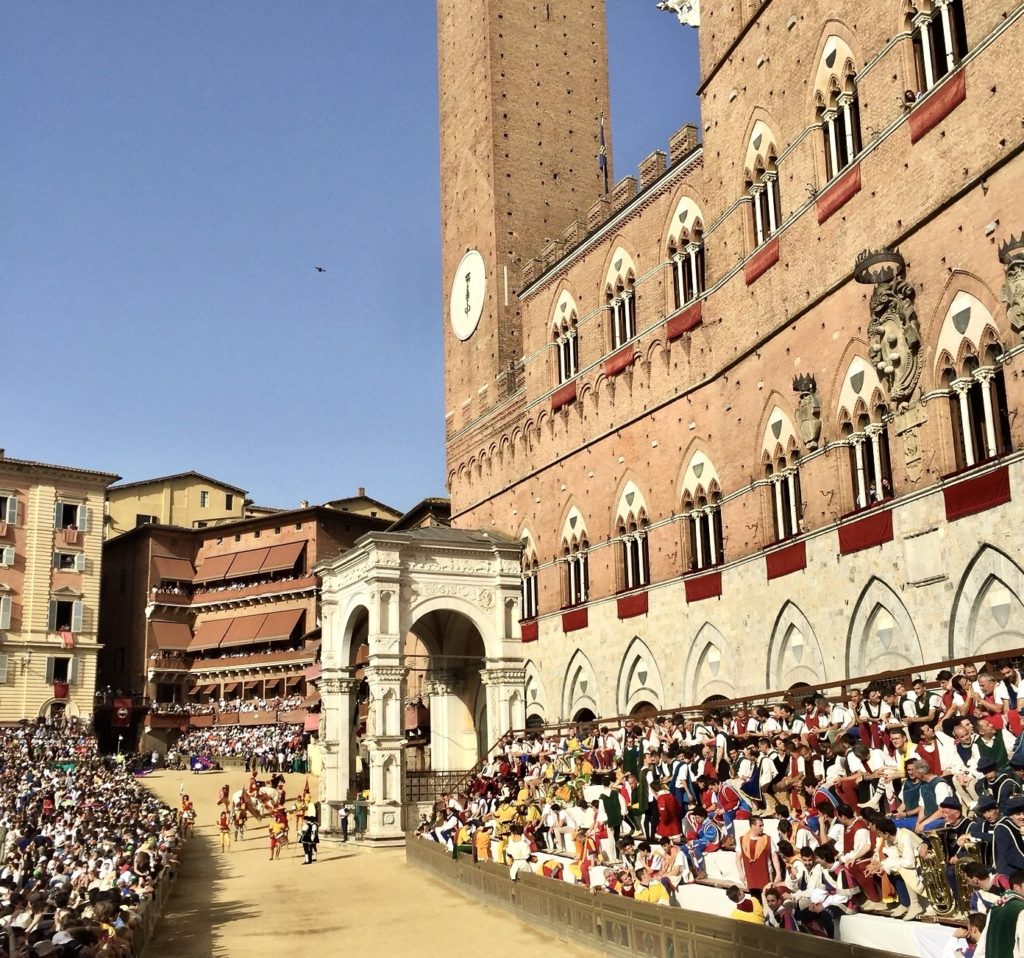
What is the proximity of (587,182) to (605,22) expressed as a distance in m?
7.76

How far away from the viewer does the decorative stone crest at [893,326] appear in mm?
20656

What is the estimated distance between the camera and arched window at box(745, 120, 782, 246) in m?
26.5

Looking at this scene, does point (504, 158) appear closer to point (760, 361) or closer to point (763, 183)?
point (763, 183)

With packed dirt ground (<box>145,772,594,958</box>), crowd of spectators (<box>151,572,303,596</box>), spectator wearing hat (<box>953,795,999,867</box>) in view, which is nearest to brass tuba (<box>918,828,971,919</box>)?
spectator wearing hat (<box>953,795,999,867</box>)

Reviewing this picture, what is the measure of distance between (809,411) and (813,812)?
10.6 meters

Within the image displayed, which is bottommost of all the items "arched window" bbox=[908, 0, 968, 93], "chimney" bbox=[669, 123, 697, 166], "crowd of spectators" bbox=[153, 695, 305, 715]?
"crowd of spectators" bbox=[153, 695, 305, 715]

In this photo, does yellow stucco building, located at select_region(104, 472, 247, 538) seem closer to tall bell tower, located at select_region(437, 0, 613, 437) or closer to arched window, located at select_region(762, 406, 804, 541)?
tall bell tower, located at select_region(437, 0, 613, 437)

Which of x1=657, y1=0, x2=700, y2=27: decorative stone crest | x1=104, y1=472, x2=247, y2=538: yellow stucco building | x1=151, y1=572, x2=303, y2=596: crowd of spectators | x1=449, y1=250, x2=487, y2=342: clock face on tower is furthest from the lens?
x1=104, y1=472, x2=247, y2=538: yellow stucco building

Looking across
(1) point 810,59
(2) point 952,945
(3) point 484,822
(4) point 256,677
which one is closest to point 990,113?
(1) point 810,59

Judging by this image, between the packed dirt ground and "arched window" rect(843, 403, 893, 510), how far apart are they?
1029 cm

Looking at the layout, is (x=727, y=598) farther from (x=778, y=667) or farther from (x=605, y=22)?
(x=605, y=22)

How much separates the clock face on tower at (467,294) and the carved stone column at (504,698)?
1449 cm

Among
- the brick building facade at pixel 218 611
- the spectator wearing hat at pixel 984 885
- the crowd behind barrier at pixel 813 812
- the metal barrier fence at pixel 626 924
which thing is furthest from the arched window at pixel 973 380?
the brick building facade at pixel 218 611

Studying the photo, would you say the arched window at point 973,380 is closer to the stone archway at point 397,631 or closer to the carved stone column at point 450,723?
the stone archway at point 397,631
